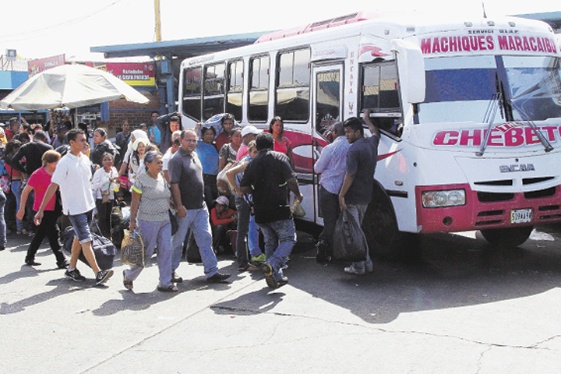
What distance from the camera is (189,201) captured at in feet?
26.2

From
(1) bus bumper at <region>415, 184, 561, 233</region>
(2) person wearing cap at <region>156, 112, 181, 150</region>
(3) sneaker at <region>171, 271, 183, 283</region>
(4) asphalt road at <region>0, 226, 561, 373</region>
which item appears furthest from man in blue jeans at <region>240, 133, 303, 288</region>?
(2) person wearing cap at <region>156, 112, 181, 150</region>

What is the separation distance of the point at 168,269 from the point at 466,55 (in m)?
4.11

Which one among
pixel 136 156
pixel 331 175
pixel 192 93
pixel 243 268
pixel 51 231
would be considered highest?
pixel 192 93

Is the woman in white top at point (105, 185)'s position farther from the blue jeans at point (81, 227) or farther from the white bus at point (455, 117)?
the white bus at point (455, 117)

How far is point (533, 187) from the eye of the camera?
7945 millimetres

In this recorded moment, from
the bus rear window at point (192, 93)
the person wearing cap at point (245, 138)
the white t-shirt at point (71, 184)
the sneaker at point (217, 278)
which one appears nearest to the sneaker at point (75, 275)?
the white t-shirt at point (71, 184)

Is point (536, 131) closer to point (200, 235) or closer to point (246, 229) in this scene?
point (246, 229)

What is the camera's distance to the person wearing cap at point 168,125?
12.1 meters

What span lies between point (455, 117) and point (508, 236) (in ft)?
8.88

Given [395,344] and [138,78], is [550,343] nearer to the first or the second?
[395,344]

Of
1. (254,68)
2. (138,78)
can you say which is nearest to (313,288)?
(254,68)

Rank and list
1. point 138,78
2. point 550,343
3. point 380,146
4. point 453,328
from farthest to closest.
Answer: point 138,78 < point 380,146 < point 453,328 < point 550,343

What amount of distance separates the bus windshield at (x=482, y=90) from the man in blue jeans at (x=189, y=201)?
2.59 metres

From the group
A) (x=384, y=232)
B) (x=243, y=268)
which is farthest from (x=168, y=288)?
(x=384, y=232)
